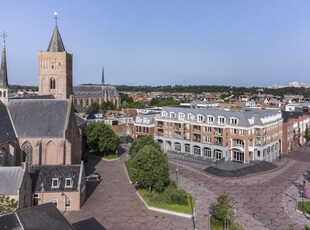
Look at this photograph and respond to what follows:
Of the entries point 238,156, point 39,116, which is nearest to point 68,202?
point 39,116

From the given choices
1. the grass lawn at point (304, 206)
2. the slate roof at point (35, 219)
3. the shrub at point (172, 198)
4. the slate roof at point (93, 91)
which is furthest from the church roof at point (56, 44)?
the slate roof at point (93, 91)

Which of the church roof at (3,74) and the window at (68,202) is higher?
the church roof at (3,74)

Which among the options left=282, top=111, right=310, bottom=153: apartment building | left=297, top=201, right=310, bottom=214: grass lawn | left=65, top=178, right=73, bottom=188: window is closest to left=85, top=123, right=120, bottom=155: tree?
left=65, top=178, right=73, bottom=188: window

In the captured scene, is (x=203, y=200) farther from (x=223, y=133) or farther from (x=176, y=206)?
(x=223, y=133)

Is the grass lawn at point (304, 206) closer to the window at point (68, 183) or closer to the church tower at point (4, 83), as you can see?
the window at point (68, 183)

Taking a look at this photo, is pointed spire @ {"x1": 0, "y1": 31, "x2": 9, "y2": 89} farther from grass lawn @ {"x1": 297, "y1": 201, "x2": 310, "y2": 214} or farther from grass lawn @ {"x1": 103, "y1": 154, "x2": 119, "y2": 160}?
grass lawn @ {"x1": 297, "y1": 201, "x2": 310, "y2": 214}

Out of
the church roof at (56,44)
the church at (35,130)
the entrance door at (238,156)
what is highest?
the church roof at (56,44)

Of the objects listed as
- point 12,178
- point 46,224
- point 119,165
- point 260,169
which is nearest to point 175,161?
point 119,165
